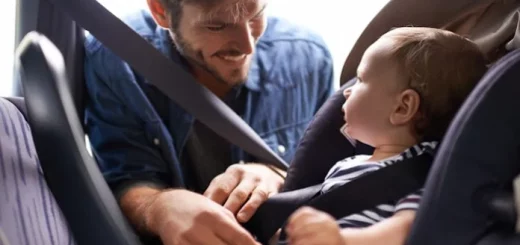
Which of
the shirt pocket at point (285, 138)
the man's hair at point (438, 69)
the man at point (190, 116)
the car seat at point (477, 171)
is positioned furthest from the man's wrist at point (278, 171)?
the car seat at point (477, 171)

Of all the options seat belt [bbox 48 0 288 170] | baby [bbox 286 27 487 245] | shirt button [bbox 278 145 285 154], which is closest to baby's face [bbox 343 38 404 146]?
baby [bbox 286 27 487 245]

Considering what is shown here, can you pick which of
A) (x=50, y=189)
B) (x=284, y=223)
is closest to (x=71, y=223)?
(x=50, y=189)

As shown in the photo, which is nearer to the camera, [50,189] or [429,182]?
[429,182]

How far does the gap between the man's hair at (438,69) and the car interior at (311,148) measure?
4 cm

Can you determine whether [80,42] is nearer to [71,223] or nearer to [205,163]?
[205,163]

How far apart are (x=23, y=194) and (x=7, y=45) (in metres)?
0.56

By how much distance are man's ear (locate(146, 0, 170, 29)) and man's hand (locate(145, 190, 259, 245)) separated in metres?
0.35

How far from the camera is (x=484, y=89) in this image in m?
0.75

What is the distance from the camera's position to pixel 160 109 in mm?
1251

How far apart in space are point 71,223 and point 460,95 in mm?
481

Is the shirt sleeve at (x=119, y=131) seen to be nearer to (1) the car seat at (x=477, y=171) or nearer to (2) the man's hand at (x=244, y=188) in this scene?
(2) the man's hand at (x=244, y=188)

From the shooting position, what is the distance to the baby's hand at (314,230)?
790 mm

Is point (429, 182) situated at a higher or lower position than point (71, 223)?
higher

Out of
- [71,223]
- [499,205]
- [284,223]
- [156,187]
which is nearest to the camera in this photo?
[499,205]
